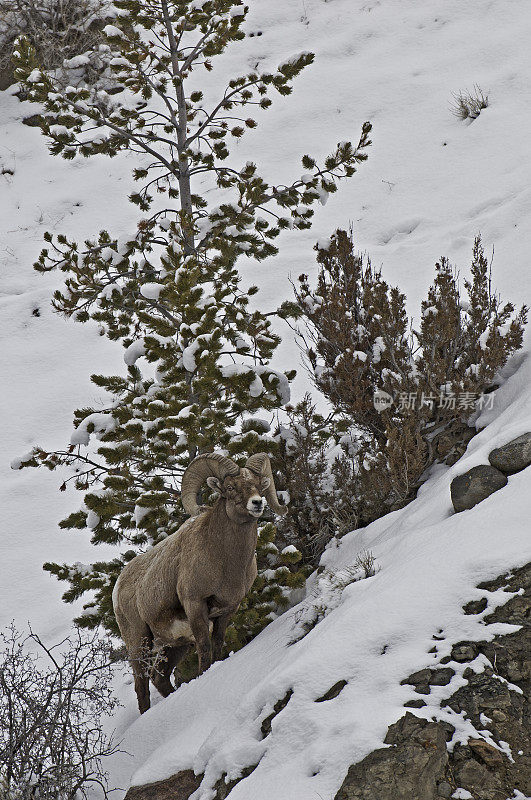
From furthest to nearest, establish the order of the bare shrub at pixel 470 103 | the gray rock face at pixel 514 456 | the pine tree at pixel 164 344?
the bare shrub at pixel 470 103 < the pine tree at pixel 164 344 < the gray rock face at pixel 514 456

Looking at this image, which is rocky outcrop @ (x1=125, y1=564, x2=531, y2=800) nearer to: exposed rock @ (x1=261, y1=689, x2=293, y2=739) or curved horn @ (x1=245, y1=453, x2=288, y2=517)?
exposed rock @ (x1=261, y1=689, x2=293, y2=739)

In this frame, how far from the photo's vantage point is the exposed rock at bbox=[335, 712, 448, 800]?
134 inches

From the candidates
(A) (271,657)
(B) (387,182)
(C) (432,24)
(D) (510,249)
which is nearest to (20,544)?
(A) (271,657)

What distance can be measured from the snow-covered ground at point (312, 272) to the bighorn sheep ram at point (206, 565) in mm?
428

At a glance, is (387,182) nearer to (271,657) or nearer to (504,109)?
(504,109)

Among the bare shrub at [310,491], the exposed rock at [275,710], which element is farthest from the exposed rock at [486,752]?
the bare shrub at [310,491]

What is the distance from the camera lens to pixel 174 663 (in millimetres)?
7172

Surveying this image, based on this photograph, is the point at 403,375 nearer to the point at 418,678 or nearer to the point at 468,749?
the point at 418,678

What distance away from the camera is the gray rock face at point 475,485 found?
17.5 ft

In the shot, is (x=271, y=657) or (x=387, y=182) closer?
(x=271, y=657)

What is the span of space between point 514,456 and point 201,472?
233 cm

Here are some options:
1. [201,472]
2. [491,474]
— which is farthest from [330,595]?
[201,472]

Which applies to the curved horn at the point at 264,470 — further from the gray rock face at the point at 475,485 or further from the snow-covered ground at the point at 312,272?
the gray rock face at the point at 475,485

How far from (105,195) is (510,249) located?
983 centimetres
